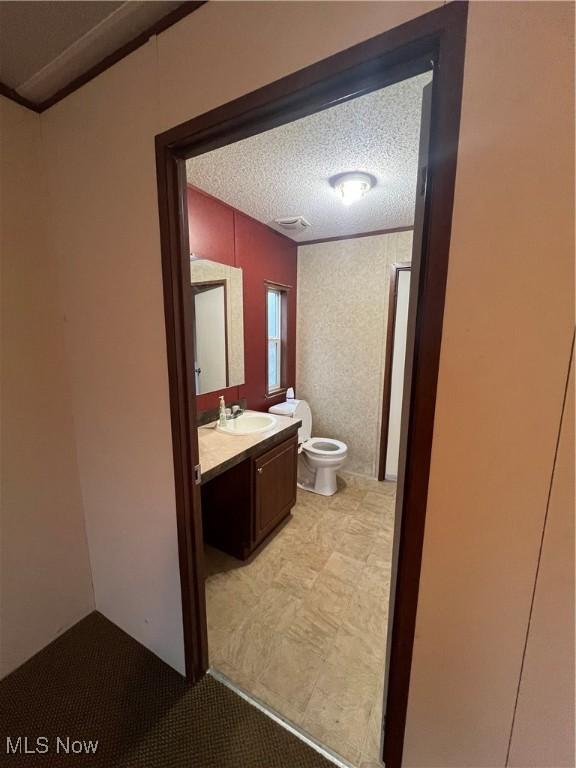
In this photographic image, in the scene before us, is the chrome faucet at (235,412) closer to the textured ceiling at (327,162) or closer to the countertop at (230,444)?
the countertop at (230,444)

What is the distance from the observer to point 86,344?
4.33 feet

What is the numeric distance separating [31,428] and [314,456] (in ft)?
6.79

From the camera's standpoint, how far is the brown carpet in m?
1.09

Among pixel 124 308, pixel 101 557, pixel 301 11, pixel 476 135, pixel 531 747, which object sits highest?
pixel 301 11

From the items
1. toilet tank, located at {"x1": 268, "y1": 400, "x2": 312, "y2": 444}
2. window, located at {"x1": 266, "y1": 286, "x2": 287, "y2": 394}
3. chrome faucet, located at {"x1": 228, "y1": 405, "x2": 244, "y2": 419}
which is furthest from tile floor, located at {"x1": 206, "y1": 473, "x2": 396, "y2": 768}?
window, located at {"x1": 266, "y1": 286, "x2": 287, "y2": 394}

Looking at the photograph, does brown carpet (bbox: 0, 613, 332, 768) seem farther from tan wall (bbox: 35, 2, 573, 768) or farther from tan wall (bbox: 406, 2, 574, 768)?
tan wall (bbox: 406, 2, 574, 768)

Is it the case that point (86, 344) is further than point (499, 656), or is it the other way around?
point (86, 344)

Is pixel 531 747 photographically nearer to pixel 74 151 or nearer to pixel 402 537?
pixel 402 537

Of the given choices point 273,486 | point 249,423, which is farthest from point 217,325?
point 273,486

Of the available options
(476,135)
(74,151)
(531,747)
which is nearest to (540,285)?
(476,135)

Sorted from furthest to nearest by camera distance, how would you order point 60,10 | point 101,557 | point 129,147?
1. point 101,557
2. point 129,147
3. point 60,10

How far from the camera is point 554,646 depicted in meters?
0.65

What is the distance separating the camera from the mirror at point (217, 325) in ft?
7.27

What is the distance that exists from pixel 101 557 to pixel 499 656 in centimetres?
170
